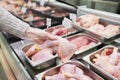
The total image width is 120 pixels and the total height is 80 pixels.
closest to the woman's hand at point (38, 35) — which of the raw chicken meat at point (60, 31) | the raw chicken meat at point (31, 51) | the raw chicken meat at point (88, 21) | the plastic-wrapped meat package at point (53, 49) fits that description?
the plastic-wrapped meat package at point (53, 49)

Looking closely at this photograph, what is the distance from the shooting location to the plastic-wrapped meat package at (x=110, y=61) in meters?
1.08

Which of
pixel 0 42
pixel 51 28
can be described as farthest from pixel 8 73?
pixel 51 28

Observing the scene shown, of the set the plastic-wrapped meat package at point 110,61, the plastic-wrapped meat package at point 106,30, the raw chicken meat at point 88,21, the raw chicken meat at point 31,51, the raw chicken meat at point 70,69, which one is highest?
the raw chicken meat at point 88,21

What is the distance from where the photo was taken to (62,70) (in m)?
1.16

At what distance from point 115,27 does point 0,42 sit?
1.46 meters

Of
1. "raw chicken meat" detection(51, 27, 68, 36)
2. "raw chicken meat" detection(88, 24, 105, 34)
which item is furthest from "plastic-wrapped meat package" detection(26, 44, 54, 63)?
"raw chicken meat" detection(88, 24, 105, 34)

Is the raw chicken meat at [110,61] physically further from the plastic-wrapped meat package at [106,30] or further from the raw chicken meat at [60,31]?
the raw chicken meat at [60,31]

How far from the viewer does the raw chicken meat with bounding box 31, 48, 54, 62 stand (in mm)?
1270

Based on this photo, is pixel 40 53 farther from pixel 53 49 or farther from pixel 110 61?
pixel 110 61

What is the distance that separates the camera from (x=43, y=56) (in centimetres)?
129

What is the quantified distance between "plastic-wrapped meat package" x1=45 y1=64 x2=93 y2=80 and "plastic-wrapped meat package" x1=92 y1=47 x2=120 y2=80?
0.14 meters

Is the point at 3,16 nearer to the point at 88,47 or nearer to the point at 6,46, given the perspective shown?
the point at 6,46

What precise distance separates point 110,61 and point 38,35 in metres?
0.59

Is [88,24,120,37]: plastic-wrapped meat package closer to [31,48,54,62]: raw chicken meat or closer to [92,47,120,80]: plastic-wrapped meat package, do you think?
[92,47,120,80]: plastic-wrapped meat package
